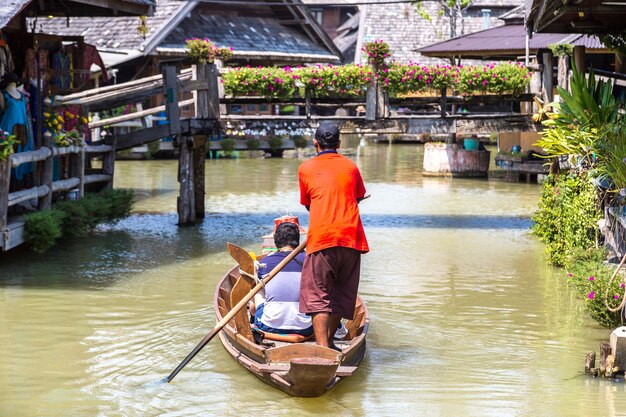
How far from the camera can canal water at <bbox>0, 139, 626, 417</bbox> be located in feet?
27.1

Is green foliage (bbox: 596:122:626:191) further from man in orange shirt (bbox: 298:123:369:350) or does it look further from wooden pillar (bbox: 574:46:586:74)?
man in orange shirt (bbox: 298:123:369:350)

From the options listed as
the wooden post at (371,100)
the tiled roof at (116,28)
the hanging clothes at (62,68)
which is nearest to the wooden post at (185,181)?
the hanging clothes at (62,68)

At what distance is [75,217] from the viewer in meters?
15.3

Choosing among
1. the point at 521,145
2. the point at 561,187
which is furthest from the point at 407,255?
the point at 521,145

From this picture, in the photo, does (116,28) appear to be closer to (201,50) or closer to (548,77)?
(201,50)

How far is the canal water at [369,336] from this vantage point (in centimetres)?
825

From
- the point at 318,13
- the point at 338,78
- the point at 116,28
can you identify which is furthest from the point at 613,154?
the point at 318,13

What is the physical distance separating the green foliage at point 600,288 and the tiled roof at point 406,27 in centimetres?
3147

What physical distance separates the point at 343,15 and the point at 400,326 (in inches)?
1998

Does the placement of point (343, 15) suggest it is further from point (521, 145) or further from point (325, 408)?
point (325, 408)

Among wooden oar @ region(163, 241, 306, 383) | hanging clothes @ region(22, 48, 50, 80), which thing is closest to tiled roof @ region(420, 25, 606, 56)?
hanging clothes @ region(22, 48, 50, 80)

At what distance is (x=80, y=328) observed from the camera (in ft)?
34.7

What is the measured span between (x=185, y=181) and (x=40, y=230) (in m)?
4.40

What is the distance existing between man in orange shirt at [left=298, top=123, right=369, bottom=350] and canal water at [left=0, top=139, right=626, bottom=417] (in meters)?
0.72
